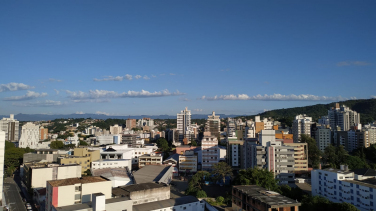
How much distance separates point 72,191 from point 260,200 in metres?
8.48

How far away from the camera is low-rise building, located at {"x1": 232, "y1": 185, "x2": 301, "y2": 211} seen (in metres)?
11.4

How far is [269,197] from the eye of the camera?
12.5m

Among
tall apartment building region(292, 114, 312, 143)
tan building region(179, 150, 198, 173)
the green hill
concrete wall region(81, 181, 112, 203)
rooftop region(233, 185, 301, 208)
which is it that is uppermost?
the green hill

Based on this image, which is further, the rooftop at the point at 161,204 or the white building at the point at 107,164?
the white building at the point at 107,164

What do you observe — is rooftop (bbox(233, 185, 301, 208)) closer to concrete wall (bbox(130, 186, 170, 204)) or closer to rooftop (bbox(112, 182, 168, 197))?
concrete wall (bbox(130, 186, 170, 204))

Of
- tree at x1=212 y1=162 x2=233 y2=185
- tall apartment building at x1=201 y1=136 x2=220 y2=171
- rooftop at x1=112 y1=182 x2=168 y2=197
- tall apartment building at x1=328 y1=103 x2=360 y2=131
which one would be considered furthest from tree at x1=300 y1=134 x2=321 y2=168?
rooftop at x1=112 y1=182 x2=168 y2=197

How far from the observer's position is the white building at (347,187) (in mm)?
14562

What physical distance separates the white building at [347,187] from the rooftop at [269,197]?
18.0ft

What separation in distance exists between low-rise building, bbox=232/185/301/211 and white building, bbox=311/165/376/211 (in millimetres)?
5460

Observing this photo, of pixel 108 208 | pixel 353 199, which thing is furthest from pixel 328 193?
pixel 108 208

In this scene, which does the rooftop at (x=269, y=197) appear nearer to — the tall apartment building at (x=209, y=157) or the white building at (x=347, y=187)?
the white building at (x=347, y=187)

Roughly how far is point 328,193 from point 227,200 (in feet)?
22.0

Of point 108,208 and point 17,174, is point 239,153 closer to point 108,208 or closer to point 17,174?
point 108,208

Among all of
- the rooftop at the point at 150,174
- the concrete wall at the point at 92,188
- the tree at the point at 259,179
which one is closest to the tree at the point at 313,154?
the tree at the point at 259,179
